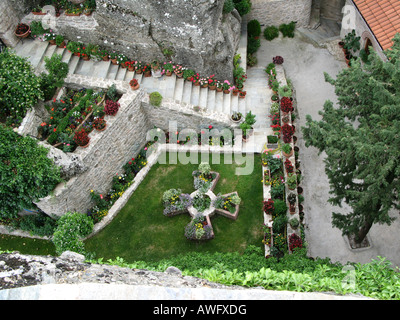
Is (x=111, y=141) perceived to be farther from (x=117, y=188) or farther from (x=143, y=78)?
(x=143, y=78)

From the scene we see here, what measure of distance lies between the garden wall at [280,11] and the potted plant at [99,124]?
36.9ft

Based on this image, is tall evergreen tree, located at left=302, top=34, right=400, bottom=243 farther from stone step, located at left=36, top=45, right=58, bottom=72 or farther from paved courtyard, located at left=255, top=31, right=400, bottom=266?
stone step, located at left=36, top=45, right=58, bottom=72

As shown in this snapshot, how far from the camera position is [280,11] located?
921 inches

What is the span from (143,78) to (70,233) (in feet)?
28.8

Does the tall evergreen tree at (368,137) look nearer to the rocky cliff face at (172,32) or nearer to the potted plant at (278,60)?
the rocky cliff face at (172,32)

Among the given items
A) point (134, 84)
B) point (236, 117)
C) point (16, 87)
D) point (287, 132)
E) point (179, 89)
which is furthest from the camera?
point (179, 89)

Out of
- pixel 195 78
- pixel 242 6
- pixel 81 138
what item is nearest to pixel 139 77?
pixel 195 78

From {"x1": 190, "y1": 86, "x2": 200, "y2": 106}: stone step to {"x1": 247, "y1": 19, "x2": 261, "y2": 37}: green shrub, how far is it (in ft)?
18.0

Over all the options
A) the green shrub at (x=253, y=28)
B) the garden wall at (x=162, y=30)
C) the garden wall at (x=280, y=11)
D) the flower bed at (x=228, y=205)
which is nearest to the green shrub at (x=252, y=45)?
the green shrub at (x=253, y=28)

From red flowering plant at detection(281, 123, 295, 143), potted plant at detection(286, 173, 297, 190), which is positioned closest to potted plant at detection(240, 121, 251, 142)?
red flowering plant at detection(281, 123, 295, 143)

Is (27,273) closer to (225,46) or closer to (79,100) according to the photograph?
(79,100)
